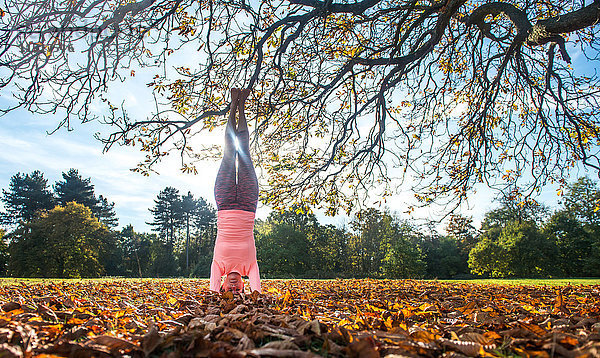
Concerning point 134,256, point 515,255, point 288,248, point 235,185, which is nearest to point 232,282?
point 235,185

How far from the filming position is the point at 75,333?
1.43 metres

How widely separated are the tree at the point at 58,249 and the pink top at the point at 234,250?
107ft

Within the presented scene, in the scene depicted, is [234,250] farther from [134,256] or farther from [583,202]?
[134,256]

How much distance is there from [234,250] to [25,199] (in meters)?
56.0

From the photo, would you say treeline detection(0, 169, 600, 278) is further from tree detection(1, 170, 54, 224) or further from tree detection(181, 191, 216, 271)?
tree detection(181, 191, 216, 271)

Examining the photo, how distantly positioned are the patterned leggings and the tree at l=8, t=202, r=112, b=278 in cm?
3255

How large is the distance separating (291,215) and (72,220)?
2185 centimetres

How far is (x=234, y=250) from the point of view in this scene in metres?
4.03

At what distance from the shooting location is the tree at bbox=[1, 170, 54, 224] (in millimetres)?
45031

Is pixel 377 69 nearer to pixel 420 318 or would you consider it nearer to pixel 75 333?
pixel 420 318

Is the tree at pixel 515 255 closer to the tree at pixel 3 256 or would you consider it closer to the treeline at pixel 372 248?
the treeline at pixel 372 248

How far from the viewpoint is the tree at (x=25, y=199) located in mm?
45031

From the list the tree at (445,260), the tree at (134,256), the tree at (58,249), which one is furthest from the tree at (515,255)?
the tree at (134,256)

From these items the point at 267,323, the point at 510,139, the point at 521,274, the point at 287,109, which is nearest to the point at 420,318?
the point at 267,323
